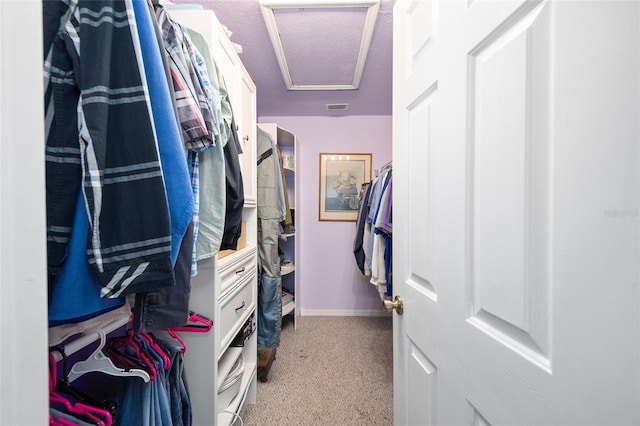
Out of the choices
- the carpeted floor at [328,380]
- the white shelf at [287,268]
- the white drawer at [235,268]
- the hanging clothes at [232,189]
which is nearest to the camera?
the hanging clothes at [232,189]

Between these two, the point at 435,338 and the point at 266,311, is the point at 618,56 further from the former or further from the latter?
the point at 266,311

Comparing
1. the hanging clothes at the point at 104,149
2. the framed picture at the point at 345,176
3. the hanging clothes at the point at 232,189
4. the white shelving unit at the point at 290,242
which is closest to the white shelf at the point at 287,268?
the white shelving unit at the point at 290,242

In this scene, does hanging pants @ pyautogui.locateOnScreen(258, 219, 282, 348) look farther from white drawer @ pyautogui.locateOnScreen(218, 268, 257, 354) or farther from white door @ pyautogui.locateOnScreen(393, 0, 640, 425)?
white door @ pyautogui.locateOnScreen(393, 0, 640, 425)

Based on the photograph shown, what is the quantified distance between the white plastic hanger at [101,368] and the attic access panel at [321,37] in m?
1.59

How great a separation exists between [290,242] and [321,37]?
1.87m

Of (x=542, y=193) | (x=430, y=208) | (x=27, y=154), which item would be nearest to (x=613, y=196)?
(x=542, y=193)

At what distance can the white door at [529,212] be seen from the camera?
327 mm

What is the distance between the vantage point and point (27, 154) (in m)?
0.32

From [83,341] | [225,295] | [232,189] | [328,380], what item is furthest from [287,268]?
[83,341]

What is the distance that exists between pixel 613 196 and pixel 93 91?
0.80 metres

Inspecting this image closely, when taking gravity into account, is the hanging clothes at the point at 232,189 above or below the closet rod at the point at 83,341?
above

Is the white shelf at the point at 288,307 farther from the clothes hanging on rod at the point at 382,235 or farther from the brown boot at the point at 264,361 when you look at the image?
the clothes hanging on rod at the point at 382,235

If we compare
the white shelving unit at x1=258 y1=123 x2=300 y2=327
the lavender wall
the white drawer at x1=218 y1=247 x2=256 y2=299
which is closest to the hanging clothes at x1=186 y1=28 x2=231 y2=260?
the white drawer at x1=218 y1=247 x2=256 y2=299

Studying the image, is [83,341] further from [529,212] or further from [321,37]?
[321,37]
